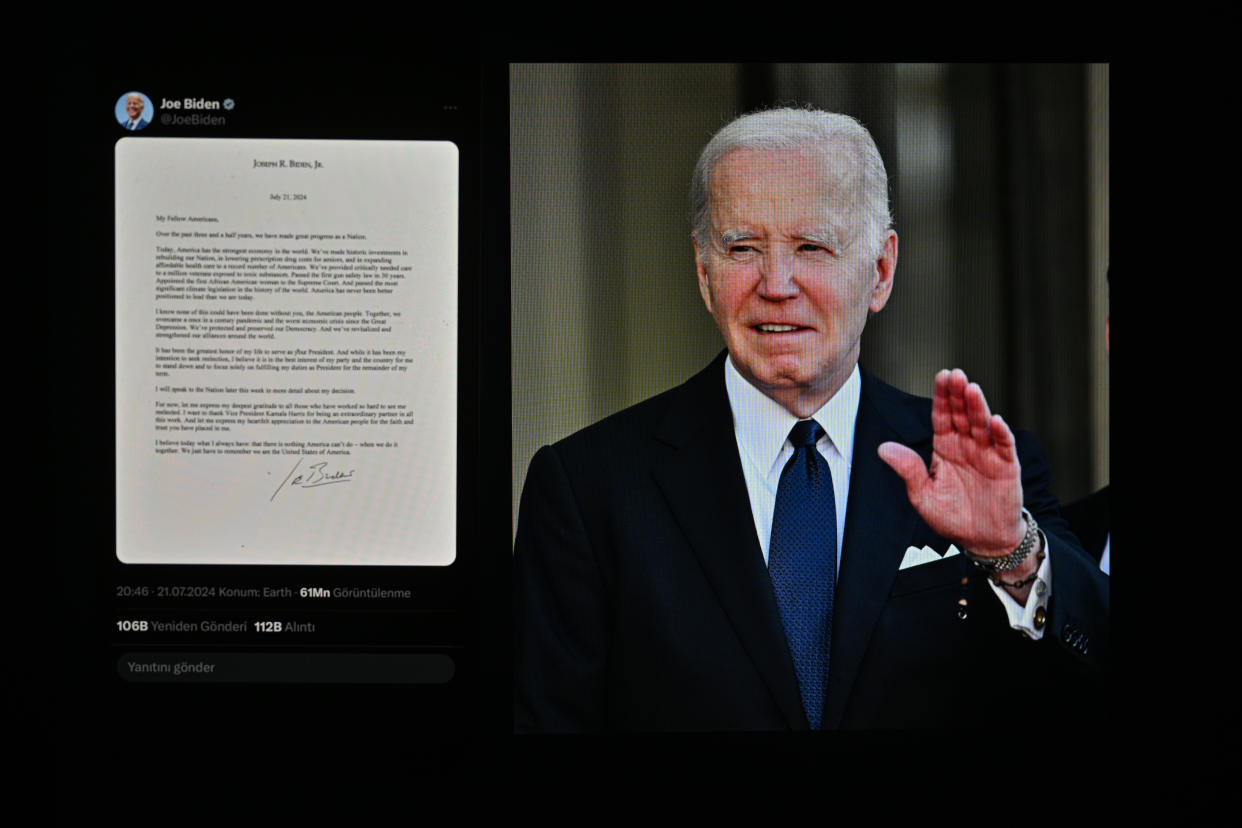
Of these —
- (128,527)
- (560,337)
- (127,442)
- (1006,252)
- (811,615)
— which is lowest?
(811,615)

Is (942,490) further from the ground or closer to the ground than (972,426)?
closer to the ground

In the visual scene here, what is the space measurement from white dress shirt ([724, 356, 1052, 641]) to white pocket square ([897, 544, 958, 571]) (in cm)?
18

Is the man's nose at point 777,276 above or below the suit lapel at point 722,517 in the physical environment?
above

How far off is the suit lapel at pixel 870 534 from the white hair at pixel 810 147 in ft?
1.39

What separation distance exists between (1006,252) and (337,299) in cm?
170

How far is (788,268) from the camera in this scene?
262 cm

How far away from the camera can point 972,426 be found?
8.65ft

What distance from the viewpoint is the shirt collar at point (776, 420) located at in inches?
106

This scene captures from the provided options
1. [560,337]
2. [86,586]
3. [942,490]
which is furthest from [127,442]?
[942,490]

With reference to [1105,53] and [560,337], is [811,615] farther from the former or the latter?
[1105,53]

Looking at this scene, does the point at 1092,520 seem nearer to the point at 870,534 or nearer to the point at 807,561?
the point at 870,534

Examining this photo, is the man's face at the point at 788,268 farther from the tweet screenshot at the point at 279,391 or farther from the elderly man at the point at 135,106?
the elderly man at the point at 135,106
